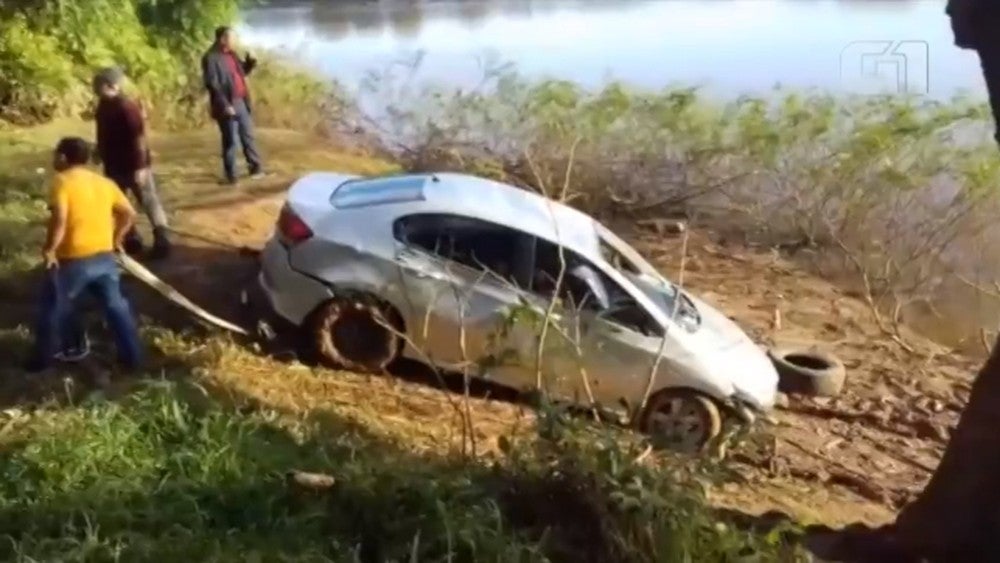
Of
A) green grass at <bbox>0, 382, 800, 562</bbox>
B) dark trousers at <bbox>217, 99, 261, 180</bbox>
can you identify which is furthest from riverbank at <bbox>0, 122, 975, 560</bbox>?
dark trousers at <bbox>217, 99, 261, 180</bbox>

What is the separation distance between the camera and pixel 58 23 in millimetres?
17484

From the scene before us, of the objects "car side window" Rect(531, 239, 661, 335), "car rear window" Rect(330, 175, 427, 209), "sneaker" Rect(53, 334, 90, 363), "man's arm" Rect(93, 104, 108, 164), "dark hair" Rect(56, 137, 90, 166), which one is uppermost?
"dark hair" Rect(56, 137, 90, 166)

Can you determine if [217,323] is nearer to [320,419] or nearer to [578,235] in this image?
[320,419]

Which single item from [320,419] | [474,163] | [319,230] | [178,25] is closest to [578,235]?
[319,230]

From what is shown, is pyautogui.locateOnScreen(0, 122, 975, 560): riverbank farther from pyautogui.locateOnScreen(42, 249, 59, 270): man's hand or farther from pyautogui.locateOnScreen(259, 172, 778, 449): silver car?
pyautogui.locateOnScreen(42, 249, 59, 270): man's hand

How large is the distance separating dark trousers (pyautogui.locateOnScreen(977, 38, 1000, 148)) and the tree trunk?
1127 mm

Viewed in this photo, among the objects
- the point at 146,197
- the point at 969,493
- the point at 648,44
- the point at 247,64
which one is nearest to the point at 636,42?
the point at 648,44

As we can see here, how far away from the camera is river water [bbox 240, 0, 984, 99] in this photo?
58.5ft

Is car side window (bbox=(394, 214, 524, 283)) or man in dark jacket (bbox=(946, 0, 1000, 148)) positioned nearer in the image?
man in dark jacket (bbox=(946, 0, 1000, 148))

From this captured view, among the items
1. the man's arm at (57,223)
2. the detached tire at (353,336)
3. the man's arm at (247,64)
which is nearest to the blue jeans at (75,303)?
the man's arm at (57,223)

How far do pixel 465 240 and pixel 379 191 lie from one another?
2.75ft

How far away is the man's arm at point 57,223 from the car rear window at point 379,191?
211 cm

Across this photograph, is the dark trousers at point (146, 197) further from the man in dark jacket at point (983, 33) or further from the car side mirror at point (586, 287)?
the man in dark jacket at point (983, 33)

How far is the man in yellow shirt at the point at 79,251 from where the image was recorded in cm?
806
